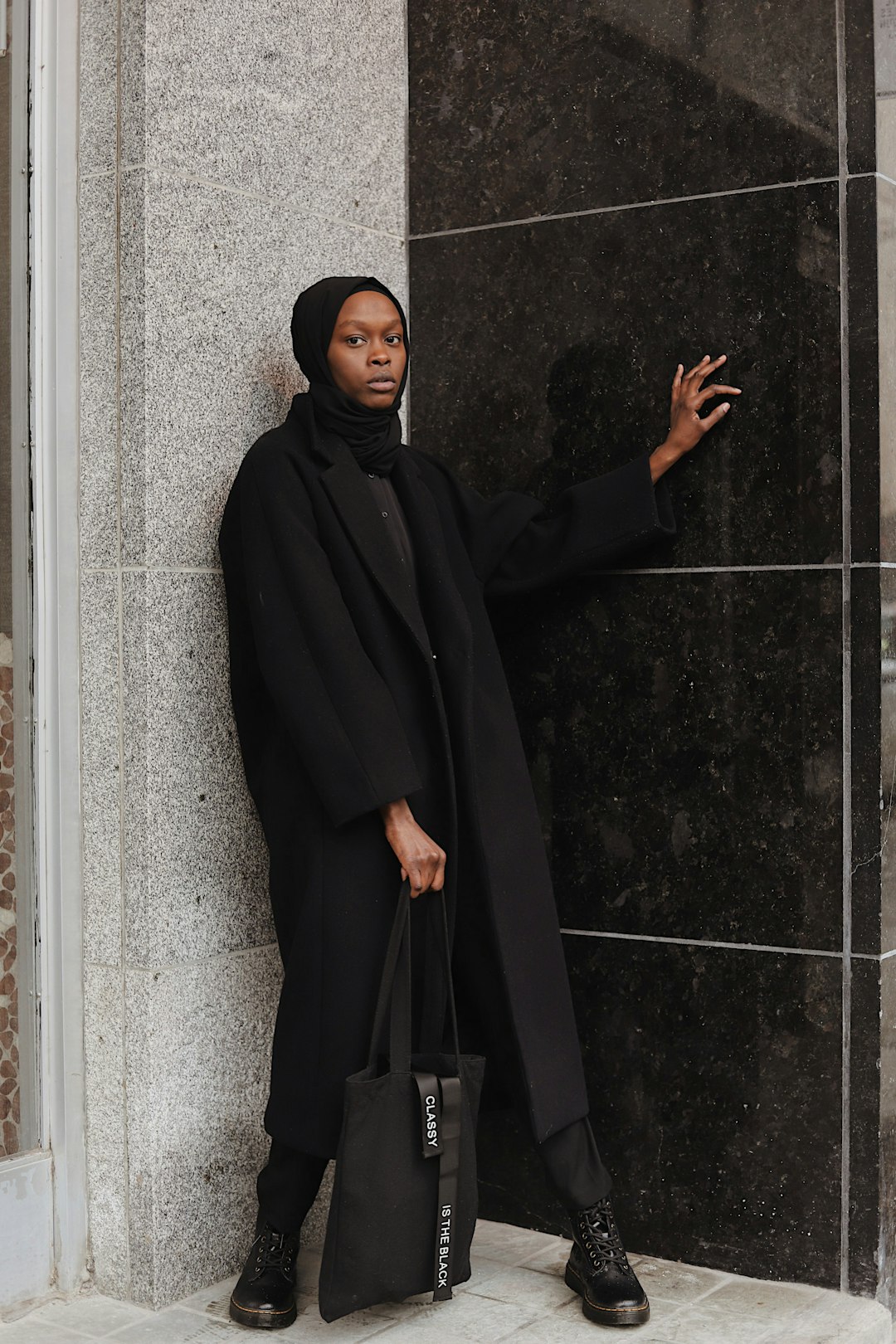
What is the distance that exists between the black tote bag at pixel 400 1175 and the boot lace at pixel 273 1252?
25 centimetres

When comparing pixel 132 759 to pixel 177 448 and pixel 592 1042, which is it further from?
pixel 592 1042

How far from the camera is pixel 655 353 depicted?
343 cm

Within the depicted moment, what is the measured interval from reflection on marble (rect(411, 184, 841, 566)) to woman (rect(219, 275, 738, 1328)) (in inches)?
3.7

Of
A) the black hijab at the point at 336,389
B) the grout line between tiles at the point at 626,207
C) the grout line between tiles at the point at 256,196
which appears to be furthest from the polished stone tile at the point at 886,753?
the grout line between tiles at the point at 256,196

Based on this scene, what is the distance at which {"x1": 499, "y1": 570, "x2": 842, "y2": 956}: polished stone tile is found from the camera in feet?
10.6

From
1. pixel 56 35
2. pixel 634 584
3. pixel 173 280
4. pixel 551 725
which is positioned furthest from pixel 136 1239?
pixel 56 35

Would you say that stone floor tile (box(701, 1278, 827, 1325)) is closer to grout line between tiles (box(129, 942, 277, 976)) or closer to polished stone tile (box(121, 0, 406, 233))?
grout line between tiles (box(129, 942, 277, 976))

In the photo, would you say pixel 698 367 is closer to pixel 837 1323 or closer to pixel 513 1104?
pixel 513 1104

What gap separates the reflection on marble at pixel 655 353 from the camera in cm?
322

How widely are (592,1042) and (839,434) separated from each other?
1496 millimetres

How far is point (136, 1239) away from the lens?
320 centimetres

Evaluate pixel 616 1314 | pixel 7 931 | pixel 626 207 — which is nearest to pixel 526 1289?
pixel 616 1314

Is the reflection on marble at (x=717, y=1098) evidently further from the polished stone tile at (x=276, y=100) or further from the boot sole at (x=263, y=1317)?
the polished stone tile at (x=276, y=100)

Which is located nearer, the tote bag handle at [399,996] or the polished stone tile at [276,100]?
the tote bag handle at [399,996]
